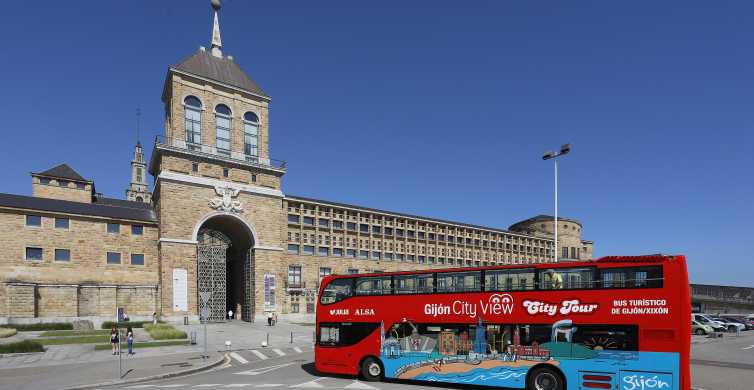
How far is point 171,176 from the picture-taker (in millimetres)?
41812

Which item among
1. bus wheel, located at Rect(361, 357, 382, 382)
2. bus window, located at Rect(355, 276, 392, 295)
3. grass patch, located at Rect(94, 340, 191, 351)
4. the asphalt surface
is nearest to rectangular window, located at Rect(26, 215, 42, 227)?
grass patch, located at Rect(94, 340, 191, 351)

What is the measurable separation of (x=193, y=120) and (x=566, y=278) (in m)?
41.4

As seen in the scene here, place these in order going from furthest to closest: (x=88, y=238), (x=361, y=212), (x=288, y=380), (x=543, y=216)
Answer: (x=543, y=216) < (x=361, y=212) < (x=88, y=238) < (x=288, y=380)

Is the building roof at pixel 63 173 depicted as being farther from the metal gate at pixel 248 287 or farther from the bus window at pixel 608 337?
the bus window at pixel 608 337

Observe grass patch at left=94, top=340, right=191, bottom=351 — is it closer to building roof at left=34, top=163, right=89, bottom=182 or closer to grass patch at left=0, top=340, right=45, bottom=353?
grass patch at left=0, top=340, right=45, bottom=353

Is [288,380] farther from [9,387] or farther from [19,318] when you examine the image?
[19,318]

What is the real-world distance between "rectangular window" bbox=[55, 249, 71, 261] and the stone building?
0.11 m

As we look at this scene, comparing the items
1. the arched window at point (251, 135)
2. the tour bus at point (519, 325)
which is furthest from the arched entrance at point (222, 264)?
the tour bus at point (519, 325)

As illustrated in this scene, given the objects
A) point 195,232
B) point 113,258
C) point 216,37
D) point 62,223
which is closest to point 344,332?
point 195,232

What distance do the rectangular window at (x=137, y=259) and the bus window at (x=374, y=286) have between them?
33.5m

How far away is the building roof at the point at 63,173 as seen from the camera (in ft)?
184

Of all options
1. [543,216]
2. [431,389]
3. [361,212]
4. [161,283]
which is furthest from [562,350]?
[543,216]

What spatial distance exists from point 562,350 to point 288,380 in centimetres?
952

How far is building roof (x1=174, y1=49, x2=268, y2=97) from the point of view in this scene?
4575 cm
